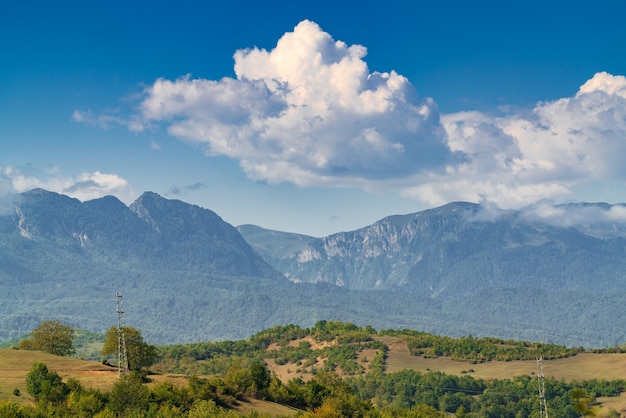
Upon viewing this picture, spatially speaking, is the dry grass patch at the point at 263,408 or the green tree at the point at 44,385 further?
the dry grass patch at the point at 263,408

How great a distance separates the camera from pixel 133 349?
168 metres

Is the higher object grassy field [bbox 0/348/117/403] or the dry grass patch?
grassy field [bbox 0/348/117/403]

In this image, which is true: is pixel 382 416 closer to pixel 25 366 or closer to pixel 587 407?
pixel 25 366

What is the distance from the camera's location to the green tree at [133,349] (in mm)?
168125

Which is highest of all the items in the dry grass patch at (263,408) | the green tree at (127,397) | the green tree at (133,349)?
Answer: the green tree at (133,349)

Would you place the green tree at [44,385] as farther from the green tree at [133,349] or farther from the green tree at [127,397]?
the green tree at [133,349]

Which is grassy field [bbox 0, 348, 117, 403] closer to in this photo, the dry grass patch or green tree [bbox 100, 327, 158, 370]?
green tree [bbox 100, 327, 158, 370]

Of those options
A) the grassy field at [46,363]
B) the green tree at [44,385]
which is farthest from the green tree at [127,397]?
the grassy field at [46,363]

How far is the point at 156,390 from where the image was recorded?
147750 mm

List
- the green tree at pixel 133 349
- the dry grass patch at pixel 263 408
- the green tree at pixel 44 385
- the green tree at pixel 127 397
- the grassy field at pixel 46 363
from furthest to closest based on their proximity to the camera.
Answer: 1. the green tree at pixel 133 349
2. the dry grass patch at pixel 263 408
3. the grassy field at pixel 46 363
4. the green tree at pixel 44 385
5. the green tree at pixel 127 397

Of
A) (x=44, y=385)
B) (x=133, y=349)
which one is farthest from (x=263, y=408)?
(x=44, y=385)

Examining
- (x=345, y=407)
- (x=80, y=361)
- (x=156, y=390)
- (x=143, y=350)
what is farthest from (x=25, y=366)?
(x=345, y=407)

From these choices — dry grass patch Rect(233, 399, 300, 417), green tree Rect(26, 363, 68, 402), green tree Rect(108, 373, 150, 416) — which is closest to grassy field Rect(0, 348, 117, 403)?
green tree Rect(26, 363, 68, 402)

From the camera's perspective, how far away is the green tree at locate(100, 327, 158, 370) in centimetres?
16812
